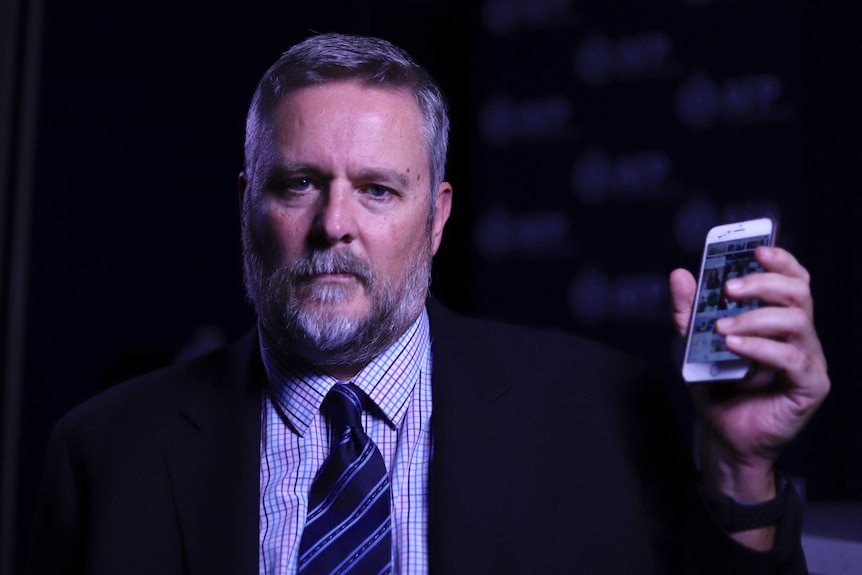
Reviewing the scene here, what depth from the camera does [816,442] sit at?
5.82ft

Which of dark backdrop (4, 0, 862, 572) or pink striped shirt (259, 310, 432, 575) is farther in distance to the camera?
dark backdrop (4, 0, 862, 572)

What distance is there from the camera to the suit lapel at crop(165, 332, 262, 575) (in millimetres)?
1103

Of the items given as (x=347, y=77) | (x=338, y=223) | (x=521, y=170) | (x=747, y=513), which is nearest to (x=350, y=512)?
(x=338, y=223)

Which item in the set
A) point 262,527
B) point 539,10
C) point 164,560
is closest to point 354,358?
point 262,527

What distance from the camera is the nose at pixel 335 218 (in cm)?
114

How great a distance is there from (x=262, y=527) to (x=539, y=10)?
5.34ft

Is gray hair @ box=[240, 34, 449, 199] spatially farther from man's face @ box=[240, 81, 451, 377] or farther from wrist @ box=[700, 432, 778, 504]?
wrist @ box=[700, 432, 778, 504]

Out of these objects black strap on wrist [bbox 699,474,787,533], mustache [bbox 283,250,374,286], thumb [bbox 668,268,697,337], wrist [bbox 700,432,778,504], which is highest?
thumb [bbox 668,268,697,337]

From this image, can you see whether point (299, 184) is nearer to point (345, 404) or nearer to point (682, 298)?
point (345, 404)

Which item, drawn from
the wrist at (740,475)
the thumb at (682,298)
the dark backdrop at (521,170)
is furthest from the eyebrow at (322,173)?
the dark backdrop at (521,170)

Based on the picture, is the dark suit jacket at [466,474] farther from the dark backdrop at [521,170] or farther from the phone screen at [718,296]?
the dark backdrop at [521,170]

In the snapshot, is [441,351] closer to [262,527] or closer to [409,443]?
[409,443]

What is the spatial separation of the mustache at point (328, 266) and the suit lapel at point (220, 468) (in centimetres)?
17

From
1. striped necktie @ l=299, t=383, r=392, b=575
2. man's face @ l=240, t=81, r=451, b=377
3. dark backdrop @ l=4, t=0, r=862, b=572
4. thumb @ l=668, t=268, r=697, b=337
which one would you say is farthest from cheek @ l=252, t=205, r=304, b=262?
dark backdrop @ l=4, t=0, r=862, b=572
